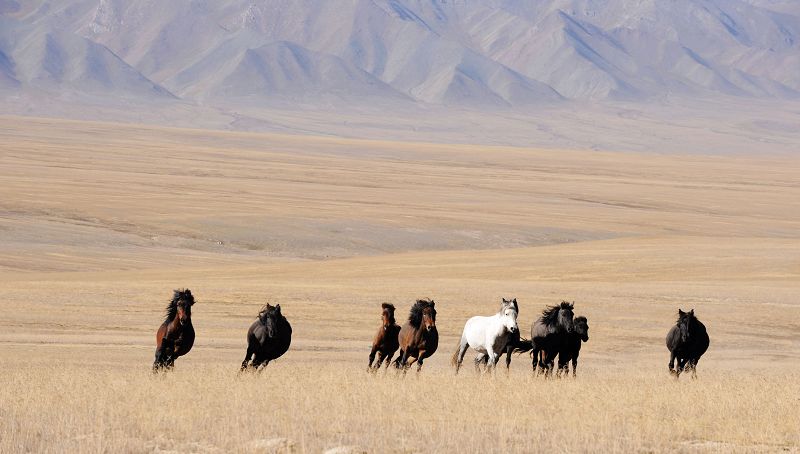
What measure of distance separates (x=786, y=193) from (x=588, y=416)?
9763 cm

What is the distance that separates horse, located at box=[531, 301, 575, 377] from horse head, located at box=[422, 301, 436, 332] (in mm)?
1579

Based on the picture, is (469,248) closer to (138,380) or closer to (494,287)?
(494,287)

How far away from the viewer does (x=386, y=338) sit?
63.3ft

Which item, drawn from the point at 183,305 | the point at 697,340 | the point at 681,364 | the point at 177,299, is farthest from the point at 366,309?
the point at 183,305

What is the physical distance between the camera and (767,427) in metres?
13.2

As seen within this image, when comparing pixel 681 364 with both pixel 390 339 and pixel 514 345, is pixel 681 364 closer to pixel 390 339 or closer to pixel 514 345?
pixel 514 345

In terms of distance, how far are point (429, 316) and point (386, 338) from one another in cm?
112

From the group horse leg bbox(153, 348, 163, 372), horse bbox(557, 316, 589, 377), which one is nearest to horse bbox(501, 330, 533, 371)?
horse bbox(557, 316, 589, 377)

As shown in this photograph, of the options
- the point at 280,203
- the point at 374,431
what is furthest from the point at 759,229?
the point at 374,431

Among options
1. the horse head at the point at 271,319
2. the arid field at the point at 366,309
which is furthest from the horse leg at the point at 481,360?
the horse head at the point at 271,319

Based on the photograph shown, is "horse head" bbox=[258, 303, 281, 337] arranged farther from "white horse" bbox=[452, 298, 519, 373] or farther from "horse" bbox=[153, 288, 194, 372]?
"white horse" bbox=[452, 298, 519, 373]

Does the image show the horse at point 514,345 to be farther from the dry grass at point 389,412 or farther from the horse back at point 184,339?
the horse back at point 184,339

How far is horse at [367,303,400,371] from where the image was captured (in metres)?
19.0

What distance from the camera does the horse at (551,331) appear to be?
18.8m
